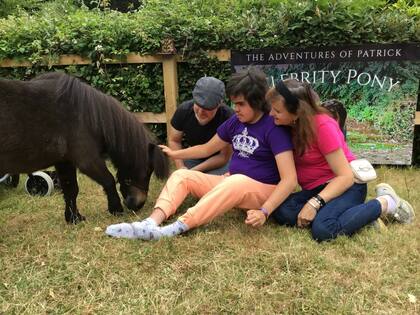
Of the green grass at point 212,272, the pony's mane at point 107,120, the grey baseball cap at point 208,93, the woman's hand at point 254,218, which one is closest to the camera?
the green grass at point 212,272

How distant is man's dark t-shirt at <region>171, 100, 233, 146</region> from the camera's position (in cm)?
423

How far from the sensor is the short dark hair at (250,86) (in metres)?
3.12

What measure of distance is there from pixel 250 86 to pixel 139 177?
4.42 ft

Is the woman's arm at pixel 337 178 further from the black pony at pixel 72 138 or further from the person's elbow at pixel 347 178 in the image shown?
the black pony at pixel 72 138

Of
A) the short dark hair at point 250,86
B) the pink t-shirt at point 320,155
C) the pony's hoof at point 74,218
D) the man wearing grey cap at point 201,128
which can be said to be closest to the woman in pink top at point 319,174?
the pink t-shirt at point 320,155

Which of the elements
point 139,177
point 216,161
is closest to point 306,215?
point 216,161

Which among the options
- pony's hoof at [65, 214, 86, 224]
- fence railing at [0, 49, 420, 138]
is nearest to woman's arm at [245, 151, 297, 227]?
pony's hoof at [65, 214, 86, 224]

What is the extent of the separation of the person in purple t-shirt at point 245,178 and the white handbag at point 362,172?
50cm

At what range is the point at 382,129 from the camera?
502 centimetres

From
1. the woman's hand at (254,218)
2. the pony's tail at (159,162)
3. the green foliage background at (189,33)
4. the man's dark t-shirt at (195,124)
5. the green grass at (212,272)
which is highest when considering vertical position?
the green foliage background at (189,33)

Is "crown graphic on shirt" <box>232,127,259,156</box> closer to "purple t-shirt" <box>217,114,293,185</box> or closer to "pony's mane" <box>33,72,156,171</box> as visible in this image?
"purple t-shirt" <box>217,114,293,185</box>

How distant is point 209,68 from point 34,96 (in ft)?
8.16

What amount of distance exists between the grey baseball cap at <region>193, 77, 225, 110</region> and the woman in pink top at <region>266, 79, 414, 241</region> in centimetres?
70

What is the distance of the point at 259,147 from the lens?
3.30 meters
